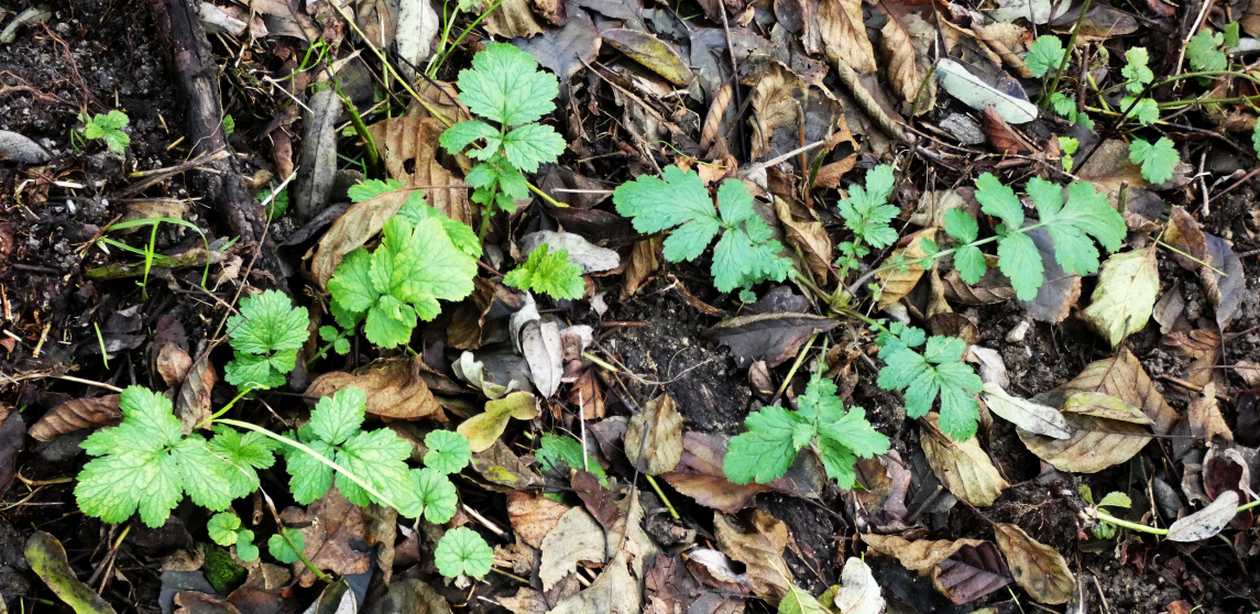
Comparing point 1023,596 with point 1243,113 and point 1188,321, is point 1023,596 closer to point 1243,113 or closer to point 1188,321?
point 1188,321

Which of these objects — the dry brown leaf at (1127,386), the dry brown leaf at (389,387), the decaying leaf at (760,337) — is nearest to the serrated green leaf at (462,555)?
the dry brown leaf at (389,387)

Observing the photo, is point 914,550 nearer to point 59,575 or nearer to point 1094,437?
point 1094,437

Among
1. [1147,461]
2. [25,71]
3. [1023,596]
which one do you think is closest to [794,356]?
[1023,596]

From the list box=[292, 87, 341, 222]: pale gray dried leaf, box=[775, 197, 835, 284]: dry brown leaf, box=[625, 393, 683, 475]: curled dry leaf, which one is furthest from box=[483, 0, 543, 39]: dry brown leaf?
box=[625, 393, 683, 475]: curled dry leaf

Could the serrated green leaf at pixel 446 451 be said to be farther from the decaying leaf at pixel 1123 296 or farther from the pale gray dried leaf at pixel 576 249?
the decaying leaf at pixel 1123 296

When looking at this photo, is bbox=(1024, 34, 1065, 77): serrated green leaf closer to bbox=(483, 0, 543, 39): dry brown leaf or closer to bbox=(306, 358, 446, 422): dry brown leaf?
bbox=(483, 0, 543, 39): dry brown leaf

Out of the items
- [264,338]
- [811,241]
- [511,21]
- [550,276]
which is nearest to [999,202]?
[811,241]
